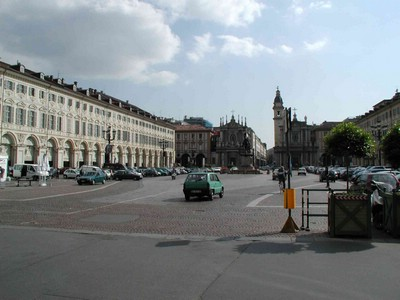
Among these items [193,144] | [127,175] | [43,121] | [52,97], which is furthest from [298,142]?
[127,175]

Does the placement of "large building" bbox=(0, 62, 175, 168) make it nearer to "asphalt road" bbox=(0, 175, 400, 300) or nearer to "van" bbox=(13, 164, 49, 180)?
"van" bbox=(13, 164, 49, 180)

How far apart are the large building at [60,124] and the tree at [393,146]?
45.5 meters

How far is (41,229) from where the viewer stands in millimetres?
11172

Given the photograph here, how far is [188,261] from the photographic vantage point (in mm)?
7375

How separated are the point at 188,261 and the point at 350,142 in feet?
33.9

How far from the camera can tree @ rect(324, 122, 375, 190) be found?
15.3m

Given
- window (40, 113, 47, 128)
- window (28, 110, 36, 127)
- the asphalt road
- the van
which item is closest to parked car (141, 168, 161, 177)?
window (40, 113, 47, 128)

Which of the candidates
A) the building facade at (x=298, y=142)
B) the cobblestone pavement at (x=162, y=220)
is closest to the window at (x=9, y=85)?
the cobblestone pavement at (x=162, y=220)

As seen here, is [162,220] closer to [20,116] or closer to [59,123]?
[20,116]

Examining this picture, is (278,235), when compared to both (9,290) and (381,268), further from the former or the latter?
(9,290)

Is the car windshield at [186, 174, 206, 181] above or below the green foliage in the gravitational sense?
below

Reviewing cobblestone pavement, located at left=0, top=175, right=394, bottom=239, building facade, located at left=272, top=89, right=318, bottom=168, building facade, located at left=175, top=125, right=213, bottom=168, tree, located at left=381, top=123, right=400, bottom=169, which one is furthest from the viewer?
building facade, located at left=272, top=89, right=318, bottom=168

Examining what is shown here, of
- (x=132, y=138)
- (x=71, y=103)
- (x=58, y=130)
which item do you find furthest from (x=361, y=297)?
(x=132, y=138)

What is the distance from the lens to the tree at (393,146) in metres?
17.0
